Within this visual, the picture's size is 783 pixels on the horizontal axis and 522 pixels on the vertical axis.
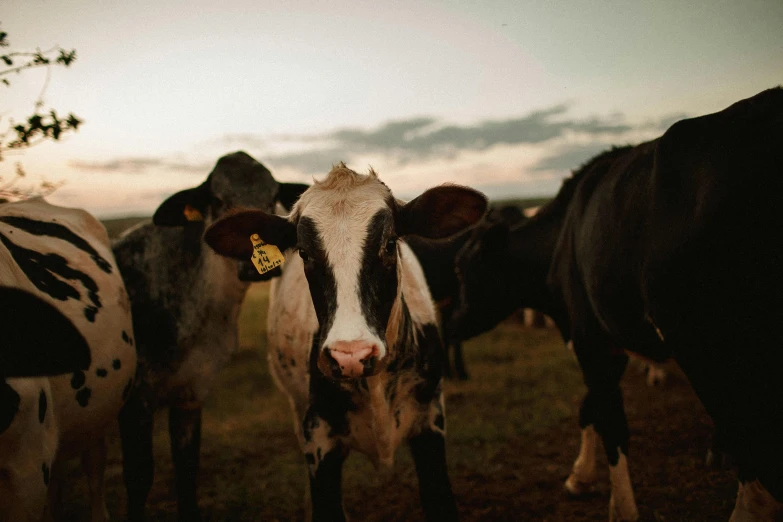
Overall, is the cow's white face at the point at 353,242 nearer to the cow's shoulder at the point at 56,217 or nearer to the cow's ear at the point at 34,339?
the cow's ear at the point at 34,339

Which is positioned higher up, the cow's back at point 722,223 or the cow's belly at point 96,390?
the cow's back at point 722,223

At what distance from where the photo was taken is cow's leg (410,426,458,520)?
2820 mm

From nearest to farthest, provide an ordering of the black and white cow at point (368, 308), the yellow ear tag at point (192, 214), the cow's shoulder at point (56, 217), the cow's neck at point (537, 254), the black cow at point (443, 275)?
the black and white cow at point (368, 308)
the cow's shoulder at point (56, 217)
the yellow ear tag at point (192, 214)
the cow's neck at point (537, 254)
the black cow at point (443, 275)

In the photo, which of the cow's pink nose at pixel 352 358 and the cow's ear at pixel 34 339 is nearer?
the cow's ear at pixel 34 339

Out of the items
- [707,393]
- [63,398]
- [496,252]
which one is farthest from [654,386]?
[63,398]

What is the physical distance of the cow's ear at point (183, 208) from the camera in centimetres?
403

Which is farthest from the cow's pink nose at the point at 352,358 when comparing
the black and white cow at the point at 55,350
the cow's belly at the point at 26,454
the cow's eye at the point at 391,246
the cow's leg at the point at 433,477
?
the cow's belly at the point at 26,454

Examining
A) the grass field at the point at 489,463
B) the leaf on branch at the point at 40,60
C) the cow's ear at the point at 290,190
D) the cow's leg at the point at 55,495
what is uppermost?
the leaf on branch at the point at 40,60

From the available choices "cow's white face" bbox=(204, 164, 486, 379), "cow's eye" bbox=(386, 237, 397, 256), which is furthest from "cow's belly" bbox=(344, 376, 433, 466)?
"cow's eye" bbox=(386, 237, 397, 256)

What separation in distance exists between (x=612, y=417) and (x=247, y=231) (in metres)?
2.93

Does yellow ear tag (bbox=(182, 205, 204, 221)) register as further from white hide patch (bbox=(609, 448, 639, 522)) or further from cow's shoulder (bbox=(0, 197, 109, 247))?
white hide patch (bbox=(609, 448, 639, 522))

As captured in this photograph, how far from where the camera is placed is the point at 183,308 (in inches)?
157

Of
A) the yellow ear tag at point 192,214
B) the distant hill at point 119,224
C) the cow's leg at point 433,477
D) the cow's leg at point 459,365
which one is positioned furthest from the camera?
the cow's leg at point 459,365

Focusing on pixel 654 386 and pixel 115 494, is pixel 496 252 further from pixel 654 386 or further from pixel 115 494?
pixel 115 494
